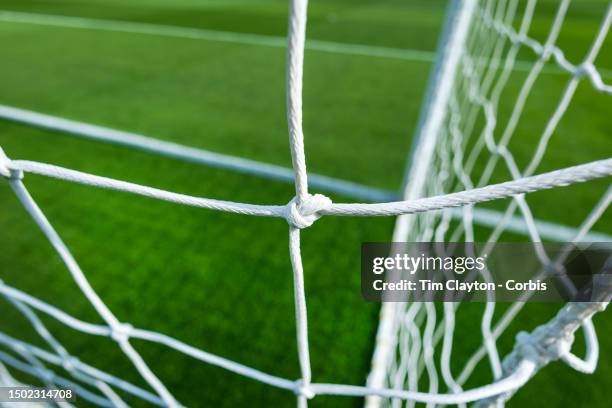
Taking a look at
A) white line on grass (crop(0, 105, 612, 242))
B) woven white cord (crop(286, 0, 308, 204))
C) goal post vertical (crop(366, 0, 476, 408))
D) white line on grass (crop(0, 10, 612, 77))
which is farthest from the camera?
white line on grass (crop(0, 10, 612, 77))

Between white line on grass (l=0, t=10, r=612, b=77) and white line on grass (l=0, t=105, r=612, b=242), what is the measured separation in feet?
5.88

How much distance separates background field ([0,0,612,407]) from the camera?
881 millimetres

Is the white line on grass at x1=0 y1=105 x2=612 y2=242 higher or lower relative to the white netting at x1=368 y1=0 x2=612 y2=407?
higher

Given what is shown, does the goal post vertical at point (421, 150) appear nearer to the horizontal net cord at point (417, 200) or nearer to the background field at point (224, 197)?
the background field at point (224, 197)

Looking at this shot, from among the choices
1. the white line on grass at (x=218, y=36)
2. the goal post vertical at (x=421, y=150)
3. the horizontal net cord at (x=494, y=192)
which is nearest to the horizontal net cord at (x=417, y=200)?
the horizontal net cord at (x=494, y=192)

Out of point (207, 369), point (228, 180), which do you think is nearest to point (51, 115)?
point (228, 180)

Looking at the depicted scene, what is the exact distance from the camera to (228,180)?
55.7 inches

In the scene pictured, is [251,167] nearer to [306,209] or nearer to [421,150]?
[421,150]

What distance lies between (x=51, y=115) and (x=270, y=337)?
1679mm

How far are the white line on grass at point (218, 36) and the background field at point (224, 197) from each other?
A: 0.11m

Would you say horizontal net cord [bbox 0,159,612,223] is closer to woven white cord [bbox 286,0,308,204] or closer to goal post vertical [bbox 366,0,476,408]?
woven white cord [bbox 286,0,308,204]

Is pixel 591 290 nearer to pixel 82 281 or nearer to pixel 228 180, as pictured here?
pixel 82 281

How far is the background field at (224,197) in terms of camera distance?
2.89ft

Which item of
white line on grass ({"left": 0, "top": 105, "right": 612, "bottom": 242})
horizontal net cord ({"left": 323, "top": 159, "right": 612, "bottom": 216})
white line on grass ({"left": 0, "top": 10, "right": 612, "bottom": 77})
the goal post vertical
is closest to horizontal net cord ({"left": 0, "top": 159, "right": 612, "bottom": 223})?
horizontal net cord ({"left": 323, "top": 159, "right": 612, "bottom": 216})
